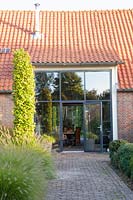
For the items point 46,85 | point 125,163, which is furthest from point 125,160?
point 46,85

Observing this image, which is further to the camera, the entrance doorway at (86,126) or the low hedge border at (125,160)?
the entrance doorway at (86,126)

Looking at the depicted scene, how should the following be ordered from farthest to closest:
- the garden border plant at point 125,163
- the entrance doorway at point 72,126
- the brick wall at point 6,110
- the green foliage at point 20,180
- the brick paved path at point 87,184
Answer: the entrance doorway at point 72,126 → the brick wall at point 6,110 → the garden border plant at point 125,163 → the brick paved path at point 87,184 → the green foliage at point 20,180

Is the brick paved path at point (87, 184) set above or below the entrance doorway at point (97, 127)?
below

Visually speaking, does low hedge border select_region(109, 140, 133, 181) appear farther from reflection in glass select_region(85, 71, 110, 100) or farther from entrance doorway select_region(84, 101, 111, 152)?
reflection in glass select_region(85, 71, 110, 100)

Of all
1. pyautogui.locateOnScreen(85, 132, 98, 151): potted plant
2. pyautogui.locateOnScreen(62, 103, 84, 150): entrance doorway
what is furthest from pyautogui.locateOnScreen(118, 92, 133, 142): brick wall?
pyautogui.locateOnScreen(62, 103, 84, 150): entrance doorway

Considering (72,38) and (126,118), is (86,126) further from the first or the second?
(72,38)

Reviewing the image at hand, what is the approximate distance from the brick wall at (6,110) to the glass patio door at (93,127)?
12.1 ft

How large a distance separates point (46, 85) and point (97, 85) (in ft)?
8.15

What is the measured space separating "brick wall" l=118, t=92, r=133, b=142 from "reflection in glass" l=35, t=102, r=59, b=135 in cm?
306

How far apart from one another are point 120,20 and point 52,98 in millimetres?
7668

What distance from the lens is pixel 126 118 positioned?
71.4ft

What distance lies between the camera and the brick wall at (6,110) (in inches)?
844

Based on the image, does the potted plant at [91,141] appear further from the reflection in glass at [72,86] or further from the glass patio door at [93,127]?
the reflection in glass at [72,86]

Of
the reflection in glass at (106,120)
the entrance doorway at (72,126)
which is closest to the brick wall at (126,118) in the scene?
the reflection in glass at (106,120)
